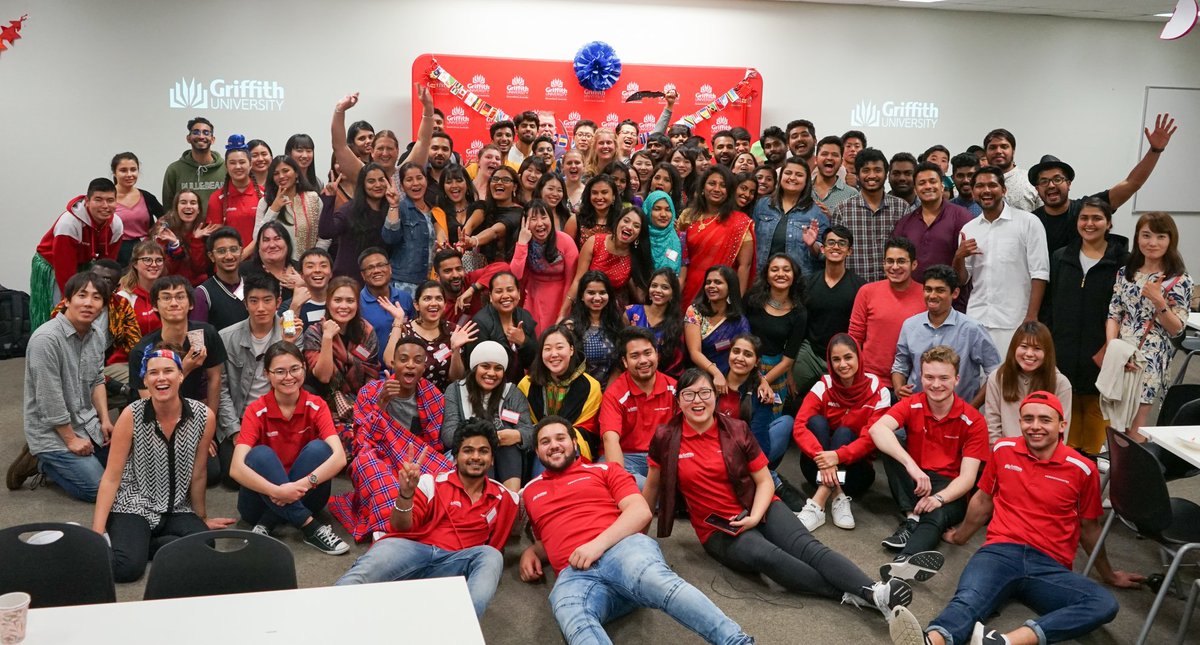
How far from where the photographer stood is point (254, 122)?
8.43 meters

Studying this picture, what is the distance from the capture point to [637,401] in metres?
4.85

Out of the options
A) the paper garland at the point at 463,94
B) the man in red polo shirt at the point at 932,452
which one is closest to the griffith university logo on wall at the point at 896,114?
the paper garland at the point at 463,94

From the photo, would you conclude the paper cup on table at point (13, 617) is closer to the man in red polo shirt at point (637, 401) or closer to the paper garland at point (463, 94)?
the man in red polo shirt at point (637, 401)

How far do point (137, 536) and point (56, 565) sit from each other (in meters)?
1.34

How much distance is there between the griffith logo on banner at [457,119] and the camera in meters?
8.51

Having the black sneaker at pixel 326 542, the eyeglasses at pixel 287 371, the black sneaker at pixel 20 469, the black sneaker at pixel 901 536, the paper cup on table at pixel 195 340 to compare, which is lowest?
the black sneaker at pixel 326 542

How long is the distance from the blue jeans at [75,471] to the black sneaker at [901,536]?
12.7ft

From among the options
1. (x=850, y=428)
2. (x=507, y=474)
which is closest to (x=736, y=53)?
(x=850, y=428)

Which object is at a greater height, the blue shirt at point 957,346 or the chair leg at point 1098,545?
the blue shirt at point 957,346

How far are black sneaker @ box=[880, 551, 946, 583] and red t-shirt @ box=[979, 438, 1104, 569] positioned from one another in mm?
280

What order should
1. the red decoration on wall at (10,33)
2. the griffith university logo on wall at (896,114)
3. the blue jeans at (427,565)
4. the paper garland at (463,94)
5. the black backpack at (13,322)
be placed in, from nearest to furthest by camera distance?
the blue jeans at (427,565) < the black backpack at (13,322) < the red decoration on wall at (10,33) < the paper garland at (463,94) < the griffith university logo on wall at (896,114)

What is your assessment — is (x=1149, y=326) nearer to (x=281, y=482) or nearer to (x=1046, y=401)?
(x=1046, y=401)

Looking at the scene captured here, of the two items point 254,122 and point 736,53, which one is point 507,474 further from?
point 736,53

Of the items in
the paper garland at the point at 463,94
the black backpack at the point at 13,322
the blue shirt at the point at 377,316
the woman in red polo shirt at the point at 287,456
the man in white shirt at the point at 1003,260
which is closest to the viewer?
the woman in red polo shirt at the point at 287,456
